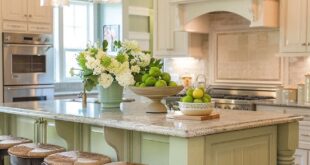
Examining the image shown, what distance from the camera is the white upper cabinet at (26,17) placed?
591 cm

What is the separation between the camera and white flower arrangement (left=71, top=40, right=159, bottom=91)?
11.0 ft

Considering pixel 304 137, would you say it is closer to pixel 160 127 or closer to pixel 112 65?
pixel 112 65

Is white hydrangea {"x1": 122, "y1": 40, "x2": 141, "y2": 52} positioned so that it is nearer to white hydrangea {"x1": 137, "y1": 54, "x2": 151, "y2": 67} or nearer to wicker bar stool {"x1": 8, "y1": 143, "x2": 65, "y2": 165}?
white hydrangea {"x1": 137, "y1": 54, "x2": 151, "y2": 67}

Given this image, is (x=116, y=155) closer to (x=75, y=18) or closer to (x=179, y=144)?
(x=179, y=144)

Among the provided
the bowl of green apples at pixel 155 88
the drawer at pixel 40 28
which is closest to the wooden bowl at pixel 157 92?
the bowl of green apples at pixel 155 88

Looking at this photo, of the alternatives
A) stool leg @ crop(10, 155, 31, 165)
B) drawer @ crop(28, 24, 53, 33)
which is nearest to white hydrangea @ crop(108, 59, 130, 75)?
stool leg @ crop(10, 155, 31, 165)

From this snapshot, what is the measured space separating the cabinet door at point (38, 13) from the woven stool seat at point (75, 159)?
353 centimetres

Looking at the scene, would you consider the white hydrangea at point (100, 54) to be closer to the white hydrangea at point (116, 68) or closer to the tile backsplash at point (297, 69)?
the white hydrangea at point (116, 68)

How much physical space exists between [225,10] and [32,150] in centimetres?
306

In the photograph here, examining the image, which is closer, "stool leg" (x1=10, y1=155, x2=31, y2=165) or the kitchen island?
the kitchen island

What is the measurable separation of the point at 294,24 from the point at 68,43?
3.55 m

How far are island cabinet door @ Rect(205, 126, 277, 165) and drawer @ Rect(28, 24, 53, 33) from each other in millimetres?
3978

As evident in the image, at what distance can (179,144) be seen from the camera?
2.54 metres

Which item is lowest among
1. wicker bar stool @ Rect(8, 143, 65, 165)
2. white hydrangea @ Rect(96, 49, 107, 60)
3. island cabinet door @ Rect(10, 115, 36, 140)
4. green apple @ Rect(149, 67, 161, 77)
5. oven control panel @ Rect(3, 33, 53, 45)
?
wicker bar stool @ Rect(8, 143, 65, 165)
